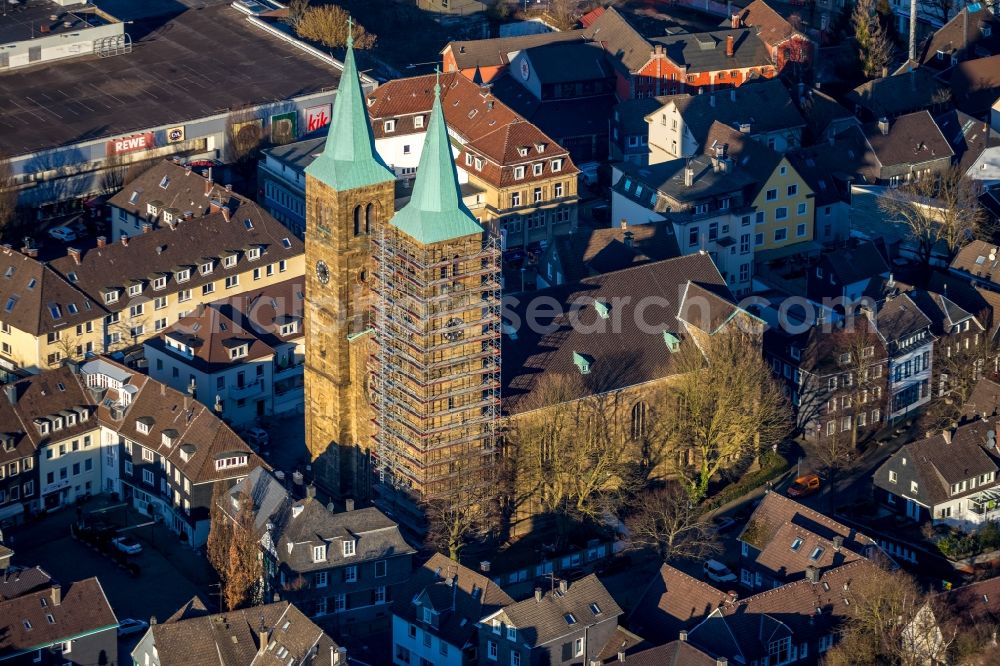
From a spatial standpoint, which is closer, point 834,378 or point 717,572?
point 717,572

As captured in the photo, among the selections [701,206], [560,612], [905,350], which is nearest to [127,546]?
[560,612]

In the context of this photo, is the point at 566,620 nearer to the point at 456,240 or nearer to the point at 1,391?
the point at 456,240

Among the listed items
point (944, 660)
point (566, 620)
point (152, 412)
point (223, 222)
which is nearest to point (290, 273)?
point (223, 222)

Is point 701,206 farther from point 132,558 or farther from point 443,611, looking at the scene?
point 443,611

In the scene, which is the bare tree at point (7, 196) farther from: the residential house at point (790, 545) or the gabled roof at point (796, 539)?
the gabled roof at point (796, 539)

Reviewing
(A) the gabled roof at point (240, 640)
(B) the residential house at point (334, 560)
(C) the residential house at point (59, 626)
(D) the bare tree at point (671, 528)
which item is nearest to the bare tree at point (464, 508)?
(B) the residential house at point (334, 560)

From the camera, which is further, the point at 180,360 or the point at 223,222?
the point at 223,222
